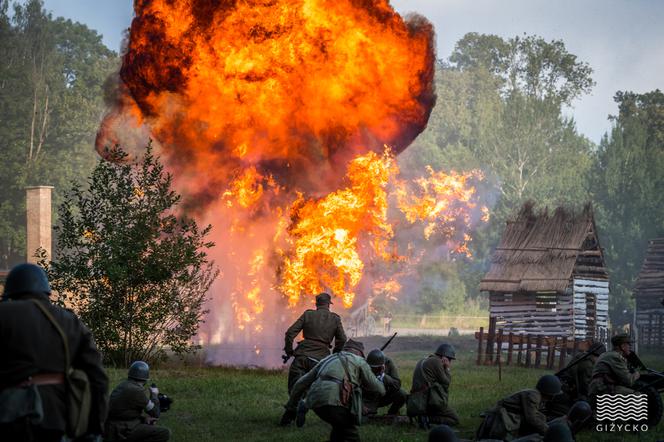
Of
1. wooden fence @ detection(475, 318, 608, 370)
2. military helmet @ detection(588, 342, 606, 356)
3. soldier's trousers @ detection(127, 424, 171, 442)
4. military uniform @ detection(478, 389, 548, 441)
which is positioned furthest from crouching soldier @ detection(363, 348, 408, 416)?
wooden fence @ detection(475, 318, 608, 370)

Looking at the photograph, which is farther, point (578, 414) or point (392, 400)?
point (392, 400)

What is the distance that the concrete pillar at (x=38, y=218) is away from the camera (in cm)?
4506

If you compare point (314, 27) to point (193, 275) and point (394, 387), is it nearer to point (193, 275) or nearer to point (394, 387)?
point (193, 275)

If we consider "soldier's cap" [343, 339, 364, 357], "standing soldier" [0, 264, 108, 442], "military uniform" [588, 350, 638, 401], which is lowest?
"military uniform" [588, 350, 638, 401]

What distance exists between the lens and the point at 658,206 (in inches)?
2457

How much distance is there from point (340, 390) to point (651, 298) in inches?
1635

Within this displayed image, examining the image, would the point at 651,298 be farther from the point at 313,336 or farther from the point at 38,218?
the point at 313,336

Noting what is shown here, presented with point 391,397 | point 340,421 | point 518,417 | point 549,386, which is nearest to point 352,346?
point 391,397

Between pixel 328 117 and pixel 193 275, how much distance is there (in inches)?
290

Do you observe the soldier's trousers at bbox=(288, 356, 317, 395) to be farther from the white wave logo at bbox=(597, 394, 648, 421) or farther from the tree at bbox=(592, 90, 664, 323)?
the tree at bbox=(592, 90, 664, 323)

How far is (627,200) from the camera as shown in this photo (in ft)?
208

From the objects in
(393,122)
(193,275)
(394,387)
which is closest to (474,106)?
(393,122)

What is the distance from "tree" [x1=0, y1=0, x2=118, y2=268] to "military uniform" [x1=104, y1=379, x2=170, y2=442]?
51.3m

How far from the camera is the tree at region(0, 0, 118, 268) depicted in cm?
6191
